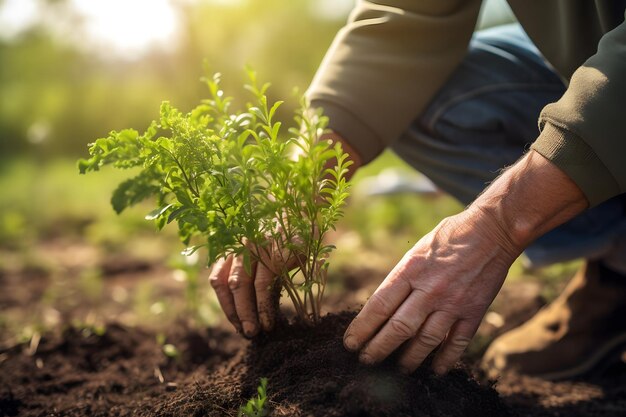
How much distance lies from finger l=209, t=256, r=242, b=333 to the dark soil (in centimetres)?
13

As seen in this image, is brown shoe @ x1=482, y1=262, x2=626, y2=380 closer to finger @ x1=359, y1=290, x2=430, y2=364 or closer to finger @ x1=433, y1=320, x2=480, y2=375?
finger @ x1=433, y1=320, x2=480, y2=375

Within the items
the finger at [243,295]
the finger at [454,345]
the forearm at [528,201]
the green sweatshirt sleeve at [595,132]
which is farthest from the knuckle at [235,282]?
the green sweatshirt sleeve at [595,132]

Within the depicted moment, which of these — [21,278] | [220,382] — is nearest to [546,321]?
[220,382]

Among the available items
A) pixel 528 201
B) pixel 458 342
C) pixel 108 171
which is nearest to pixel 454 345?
pixel 458 342

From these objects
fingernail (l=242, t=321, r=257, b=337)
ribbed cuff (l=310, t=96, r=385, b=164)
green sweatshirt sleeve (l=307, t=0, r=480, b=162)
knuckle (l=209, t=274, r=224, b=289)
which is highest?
green sweatshirt sleeve (l=307, t=0, r=480, b=162)

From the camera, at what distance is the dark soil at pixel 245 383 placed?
65.7 inches

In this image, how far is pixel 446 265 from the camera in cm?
164

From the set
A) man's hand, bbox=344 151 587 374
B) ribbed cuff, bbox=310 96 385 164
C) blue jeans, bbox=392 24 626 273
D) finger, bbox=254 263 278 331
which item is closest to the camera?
man's hand, bbox=344 151 587 374

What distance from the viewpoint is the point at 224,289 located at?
201cm

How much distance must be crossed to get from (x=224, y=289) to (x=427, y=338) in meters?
0.70

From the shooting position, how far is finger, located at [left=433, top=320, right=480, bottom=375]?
1694 millimetres

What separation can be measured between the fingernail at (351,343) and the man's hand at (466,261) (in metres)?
0.04

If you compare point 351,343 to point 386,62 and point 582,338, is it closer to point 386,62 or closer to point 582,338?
point 386,62

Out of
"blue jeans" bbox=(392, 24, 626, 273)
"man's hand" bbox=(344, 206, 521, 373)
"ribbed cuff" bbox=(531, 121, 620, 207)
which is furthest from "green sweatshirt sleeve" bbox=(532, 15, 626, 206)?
"blue jeans" bbox=(392, 24, 626, 273)
